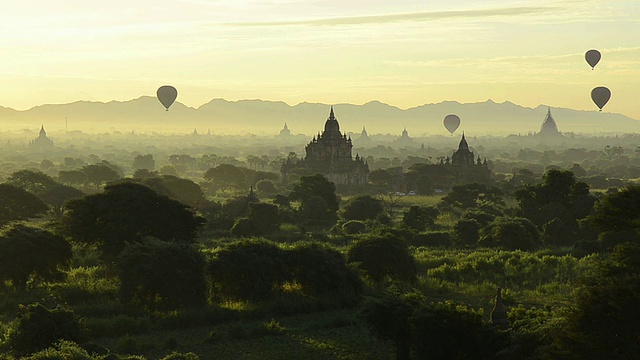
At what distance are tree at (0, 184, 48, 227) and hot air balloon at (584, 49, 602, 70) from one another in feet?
410

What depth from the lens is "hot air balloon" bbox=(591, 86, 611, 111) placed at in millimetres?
188000

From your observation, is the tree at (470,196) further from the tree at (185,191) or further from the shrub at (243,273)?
the shrub at (243,273)

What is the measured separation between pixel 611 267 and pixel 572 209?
→ 143ft

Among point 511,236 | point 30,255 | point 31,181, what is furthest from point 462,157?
point 30,255

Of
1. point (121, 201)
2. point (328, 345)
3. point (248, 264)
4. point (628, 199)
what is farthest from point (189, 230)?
point (628, 199)

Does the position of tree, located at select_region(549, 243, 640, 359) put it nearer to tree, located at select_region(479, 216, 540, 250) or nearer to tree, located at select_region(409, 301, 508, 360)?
tree, located at select_region(409, 301, 508, 360)

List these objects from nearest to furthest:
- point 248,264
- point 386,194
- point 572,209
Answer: point 248,264 < point 572,209 < point 386,194

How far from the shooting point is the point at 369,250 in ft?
137

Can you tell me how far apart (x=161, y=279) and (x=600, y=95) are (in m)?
179

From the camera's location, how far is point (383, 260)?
135 ft

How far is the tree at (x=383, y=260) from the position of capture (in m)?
41.0

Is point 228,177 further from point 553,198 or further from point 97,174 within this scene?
point 553,198

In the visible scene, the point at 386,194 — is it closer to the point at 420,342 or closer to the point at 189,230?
the point at 189,230

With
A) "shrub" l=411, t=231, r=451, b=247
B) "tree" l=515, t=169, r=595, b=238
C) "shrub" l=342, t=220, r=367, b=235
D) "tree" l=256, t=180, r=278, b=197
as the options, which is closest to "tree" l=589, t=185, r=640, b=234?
"shrub" l=411, t=231, r=451, b=247
